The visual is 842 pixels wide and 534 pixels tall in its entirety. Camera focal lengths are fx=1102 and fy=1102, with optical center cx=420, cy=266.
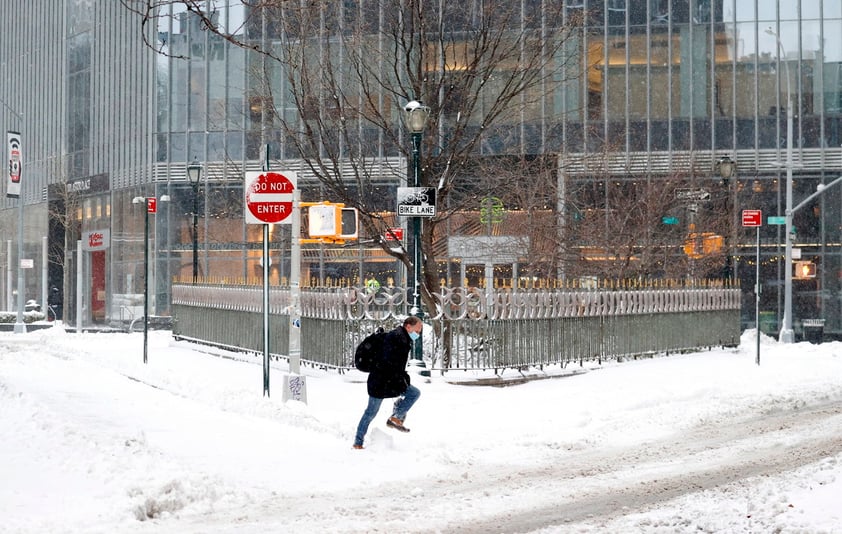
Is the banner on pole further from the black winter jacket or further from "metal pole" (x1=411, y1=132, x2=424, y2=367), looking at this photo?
the black winter jacket

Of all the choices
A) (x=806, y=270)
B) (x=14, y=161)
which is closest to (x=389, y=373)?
(x=806, y=270)

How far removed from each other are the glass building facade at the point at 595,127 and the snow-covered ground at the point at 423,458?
64.1 ft

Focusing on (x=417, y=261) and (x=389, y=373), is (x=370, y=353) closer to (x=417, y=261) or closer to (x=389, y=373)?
(x=389, y=373)

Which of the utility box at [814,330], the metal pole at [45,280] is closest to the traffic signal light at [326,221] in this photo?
the utility box at [814,330]

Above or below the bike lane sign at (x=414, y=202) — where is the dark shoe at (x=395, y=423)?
below

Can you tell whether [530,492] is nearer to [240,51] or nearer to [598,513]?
[598,513]

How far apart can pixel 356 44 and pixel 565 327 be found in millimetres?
7438

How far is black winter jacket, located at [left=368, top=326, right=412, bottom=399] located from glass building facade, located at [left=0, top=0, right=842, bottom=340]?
77.2ft

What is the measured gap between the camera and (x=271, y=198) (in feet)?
49.8

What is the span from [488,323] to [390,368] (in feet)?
25.4

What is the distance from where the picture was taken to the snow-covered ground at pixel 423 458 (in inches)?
354

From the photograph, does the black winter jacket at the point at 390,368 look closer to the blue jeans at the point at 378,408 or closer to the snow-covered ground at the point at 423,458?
the blue jeans at the point at 378,408

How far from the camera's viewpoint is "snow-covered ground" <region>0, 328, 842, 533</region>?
9000 mm

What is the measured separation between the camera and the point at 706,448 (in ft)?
43.4
